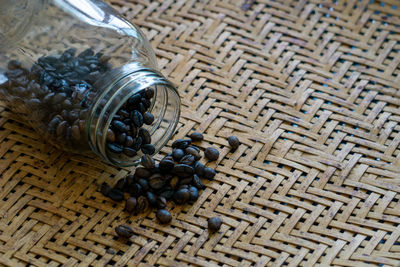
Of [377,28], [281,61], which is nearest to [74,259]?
[281,61]

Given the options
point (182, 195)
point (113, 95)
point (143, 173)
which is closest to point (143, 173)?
point (143, 173)

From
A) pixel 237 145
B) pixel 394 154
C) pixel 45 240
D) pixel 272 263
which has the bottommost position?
pixel 45 240

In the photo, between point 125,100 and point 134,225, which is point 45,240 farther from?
point 125,100

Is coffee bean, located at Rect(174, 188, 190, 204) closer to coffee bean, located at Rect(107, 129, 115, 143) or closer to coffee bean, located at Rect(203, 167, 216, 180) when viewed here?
coffee bean, located at Rect(203, 167, 216, 180)

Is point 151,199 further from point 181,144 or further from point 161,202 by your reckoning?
point 181,144

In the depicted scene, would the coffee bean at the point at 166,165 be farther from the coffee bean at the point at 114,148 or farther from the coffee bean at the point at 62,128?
the coffee bean at the point at 62,128

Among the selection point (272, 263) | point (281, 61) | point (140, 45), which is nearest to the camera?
point (272, 263)

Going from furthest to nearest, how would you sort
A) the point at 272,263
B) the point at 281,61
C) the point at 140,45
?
the point at 281,61 → the point at 140,45 → the point at 272,263
